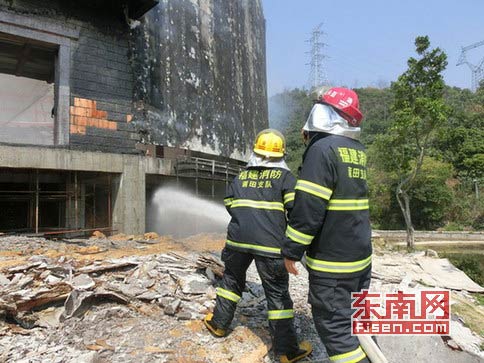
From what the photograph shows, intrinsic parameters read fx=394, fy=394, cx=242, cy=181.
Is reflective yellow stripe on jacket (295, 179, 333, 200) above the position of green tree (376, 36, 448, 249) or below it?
below

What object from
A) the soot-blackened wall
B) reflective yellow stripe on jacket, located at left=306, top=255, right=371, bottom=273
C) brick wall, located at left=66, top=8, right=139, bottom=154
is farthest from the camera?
the soot-blackened wall

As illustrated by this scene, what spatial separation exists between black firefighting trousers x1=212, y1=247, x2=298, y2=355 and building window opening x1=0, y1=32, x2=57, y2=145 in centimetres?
939

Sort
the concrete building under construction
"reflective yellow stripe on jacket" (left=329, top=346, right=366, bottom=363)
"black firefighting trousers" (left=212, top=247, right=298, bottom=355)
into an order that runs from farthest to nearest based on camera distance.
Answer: the concrete building under construction, "black firefighting trousers" (left=212, top=247, right=298, bottom=355), "reflective yellow stripe on jacket" (left=329, top=346, right=366, bottom=363)

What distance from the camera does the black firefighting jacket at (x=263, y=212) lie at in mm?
3105

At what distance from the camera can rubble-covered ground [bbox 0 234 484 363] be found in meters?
3.01

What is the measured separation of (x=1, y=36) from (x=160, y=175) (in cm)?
410

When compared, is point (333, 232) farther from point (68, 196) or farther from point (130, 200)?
point (68, 196)

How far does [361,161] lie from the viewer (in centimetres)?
259

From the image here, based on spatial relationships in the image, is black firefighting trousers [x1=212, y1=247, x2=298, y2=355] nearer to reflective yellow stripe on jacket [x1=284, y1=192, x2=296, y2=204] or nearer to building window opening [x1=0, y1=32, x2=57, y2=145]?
reflective yellow stripe on jacket [x1=284, y1=192, x2=296, y2=204]

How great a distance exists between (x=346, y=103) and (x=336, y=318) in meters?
1.37

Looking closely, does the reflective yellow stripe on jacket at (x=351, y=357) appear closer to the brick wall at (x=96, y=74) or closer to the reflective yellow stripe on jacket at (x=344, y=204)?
the reflective yellow stripe on jacket at (x=344, y=204)

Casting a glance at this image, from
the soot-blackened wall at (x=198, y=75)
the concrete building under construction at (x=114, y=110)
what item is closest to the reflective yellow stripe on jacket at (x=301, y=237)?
the concrete building under construction at (x=114, y=110)

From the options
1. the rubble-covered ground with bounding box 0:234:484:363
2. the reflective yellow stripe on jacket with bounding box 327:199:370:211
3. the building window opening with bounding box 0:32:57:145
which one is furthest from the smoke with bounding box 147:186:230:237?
the reflective yellow stripe on jacket with bounding box 327:199:370:211

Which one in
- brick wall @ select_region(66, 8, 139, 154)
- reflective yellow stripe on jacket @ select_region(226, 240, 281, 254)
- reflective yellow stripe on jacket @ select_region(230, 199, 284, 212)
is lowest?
reflective yellow stripe on jacket @ select_region(226, 240, 281, 254)
